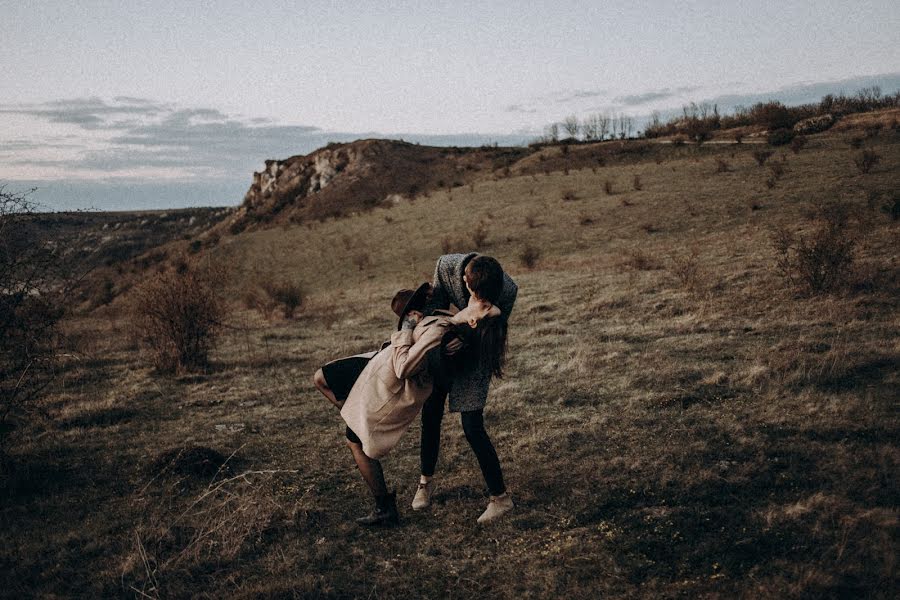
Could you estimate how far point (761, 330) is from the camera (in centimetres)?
821

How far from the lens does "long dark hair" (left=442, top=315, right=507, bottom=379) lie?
3.50 m

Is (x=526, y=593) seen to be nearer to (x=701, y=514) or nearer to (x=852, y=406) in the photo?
(x=701, y=514)

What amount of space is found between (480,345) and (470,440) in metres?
0.69

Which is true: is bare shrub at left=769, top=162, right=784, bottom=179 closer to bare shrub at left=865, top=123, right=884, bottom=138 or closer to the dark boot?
bare shrub at left=865, top=123, right=884, bottom=138

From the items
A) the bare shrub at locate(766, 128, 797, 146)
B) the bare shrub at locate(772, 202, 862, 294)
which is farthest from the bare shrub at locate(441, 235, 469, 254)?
the bare shrub at locate(766, 128, 797, 146)

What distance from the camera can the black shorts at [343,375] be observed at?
12.6 feet

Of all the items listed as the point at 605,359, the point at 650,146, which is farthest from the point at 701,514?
the point at 650,146

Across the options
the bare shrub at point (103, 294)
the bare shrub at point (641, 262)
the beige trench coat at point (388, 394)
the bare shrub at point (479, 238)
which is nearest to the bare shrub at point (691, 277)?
the bare shrub at point (641, 262)

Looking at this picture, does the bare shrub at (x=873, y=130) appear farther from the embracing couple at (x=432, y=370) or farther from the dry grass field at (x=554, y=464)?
the embracing couple at (x=432, y=370)

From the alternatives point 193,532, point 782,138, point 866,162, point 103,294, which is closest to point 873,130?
point 782,138

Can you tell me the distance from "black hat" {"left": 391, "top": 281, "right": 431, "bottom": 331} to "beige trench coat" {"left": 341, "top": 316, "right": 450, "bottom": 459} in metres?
0.17

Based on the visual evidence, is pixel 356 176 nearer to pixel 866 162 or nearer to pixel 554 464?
pixel 866 162

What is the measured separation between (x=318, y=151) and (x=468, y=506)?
200ft

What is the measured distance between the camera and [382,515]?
4035 mm
